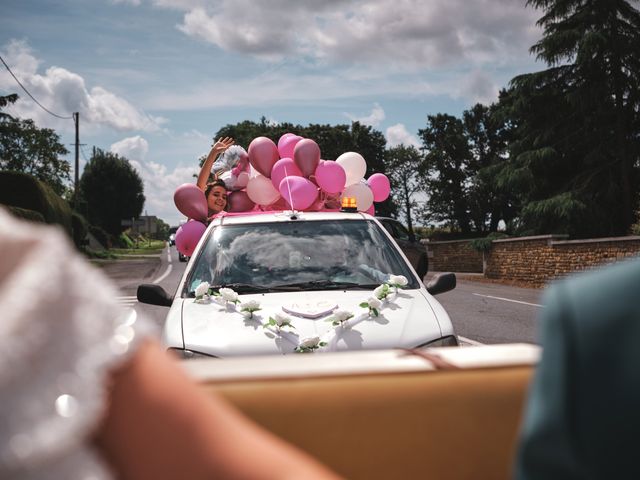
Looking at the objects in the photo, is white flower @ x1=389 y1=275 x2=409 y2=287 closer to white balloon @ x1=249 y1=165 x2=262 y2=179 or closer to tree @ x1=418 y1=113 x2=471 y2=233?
white balloon @ x1=249 y1=165 x2=262 y2=179

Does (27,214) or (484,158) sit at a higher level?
(484,158)

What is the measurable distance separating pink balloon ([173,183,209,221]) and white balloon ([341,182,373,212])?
176 cm

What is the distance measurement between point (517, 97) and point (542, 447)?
2823 cm

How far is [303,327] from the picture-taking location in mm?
3732

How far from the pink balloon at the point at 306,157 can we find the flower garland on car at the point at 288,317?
2.96 meters

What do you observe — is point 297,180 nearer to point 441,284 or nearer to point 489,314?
point 441,284

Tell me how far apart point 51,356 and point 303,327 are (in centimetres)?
294

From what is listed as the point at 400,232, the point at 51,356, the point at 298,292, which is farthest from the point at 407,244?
the point at 51,356

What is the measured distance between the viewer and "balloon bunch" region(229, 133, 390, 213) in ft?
22.5

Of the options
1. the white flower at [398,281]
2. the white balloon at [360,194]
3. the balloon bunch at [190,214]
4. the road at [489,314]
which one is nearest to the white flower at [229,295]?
the white flower at [398,281]

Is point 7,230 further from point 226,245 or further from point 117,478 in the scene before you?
point 226,245

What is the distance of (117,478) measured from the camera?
2.86 feet

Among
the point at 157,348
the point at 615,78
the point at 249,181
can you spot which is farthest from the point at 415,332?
the point at 615,78

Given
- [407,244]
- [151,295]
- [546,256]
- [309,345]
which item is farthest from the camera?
[546,256]
